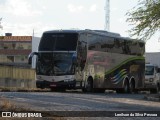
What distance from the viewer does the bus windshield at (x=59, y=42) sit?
32.5m

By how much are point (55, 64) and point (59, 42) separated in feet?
4.82

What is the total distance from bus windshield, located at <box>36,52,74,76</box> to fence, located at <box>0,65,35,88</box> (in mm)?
14051

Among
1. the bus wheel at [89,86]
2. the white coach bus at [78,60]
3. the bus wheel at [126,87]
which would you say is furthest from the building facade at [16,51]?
the bus wheel at [89,86]

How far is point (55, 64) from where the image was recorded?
33156 millimetres

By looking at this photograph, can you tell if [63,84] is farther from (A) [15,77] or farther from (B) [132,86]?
(A) [15,77]

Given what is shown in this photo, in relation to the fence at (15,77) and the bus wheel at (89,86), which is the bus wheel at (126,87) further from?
the fence at (15,77)

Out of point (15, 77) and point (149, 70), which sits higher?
point (149, 70)

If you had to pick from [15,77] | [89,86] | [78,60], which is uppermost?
[78,60]

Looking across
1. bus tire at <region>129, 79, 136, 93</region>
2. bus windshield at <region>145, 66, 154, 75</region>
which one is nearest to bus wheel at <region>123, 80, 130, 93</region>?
bus tire at <region>129, 79, 136, 93</region>

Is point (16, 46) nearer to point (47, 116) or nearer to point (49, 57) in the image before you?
point (49, 57)

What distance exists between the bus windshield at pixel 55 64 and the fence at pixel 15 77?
14.1m

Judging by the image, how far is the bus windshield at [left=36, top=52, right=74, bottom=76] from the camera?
1282 inches

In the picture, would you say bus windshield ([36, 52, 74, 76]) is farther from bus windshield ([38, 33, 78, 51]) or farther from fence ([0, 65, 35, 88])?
fence ([0, 65, 35, 88])

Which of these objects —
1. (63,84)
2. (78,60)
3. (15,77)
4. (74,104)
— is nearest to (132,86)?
(78,60)
